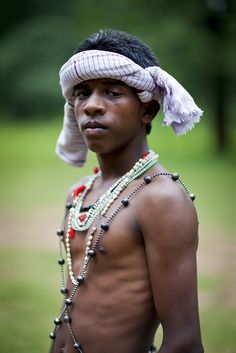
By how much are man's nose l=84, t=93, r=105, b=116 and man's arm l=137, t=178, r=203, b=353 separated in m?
0.47

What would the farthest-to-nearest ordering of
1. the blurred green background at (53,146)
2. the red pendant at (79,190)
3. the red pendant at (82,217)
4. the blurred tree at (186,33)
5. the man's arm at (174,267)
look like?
the blurred tree at (186,33)
the blurred green background at (53,146)
the red pendant at (79,190)
the red pendant at (82,217)
the man's arm at (174,267)

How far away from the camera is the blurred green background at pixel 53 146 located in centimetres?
625

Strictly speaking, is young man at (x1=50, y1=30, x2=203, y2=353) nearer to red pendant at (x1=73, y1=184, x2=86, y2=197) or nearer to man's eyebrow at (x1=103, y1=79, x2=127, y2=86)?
man's eyebrow at (x1=103, y1=79, x2=127, y2=86)

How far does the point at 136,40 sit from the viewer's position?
2.79 metres

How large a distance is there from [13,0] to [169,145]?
15.9 m

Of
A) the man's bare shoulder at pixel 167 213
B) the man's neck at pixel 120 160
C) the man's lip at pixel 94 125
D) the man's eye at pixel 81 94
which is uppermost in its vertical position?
the man's eye at pixel 81 94

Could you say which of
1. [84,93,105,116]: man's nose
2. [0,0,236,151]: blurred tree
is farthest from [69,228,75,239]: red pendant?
[0,0,236,151]: blurred tree

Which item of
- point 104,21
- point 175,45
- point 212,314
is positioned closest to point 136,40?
point 212,314

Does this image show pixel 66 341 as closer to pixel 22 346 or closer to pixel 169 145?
pixel 22 346

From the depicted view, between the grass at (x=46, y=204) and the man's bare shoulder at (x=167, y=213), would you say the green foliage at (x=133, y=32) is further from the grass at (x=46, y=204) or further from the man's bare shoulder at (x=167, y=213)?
the man's bare shoulder at (x=167, y=213)

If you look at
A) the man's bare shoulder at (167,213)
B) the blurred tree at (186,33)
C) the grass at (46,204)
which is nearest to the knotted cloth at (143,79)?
the man's bare shoulder at (167,213)

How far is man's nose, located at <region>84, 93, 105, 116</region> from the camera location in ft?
8.63

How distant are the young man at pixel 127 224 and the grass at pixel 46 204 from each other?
8.20 ft

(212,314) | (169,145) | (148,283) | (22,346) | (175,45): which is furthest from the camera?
(169,145)
